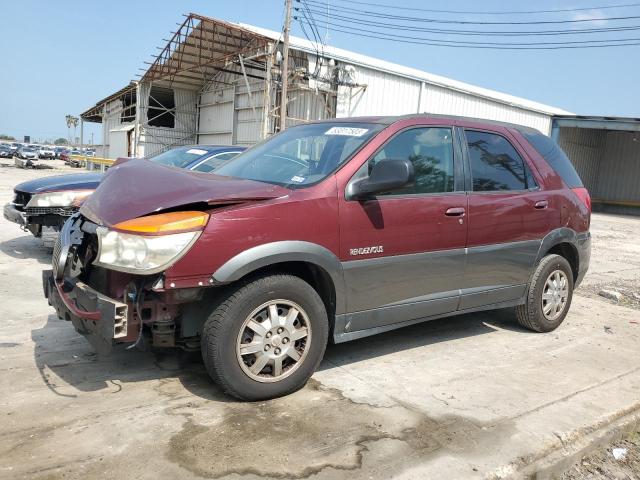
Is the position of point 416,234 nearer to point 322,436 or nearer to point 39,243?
point 322,436

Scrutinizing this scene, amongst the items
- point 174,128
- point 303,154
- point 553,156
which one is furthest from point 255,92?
point 303,154

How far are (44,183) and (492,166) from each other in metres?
5.65

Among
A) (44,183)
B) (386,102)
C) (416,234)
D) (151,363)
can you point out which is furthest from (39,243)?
(386,102)

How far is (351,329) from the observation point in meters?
3.69

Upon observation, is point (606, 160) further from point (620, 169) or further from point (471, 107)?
point (471, 107)

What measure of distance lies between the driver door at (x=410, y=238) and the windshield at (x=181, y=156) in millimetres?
4394

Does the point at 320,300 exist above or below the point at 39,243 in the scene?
above

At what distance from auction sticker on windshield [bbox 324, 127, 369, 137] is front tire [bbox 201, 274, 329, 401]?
48.8 inches

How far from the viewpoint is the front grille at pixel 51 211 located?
21.9ft

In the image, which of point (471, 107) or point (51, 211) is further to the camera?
point (471, 107)

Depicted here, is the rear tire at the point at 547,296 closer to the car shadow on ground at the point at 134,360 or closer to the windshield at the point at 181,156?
the car shadow on ground at the point at 134,360

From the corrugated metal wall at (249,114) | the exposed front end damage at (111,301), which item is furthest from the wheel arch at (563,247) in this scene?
the corrugated metal wall at (249,114)

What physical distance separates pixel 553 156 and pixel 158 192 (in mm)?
3853

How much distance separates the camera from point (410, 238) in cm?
384
